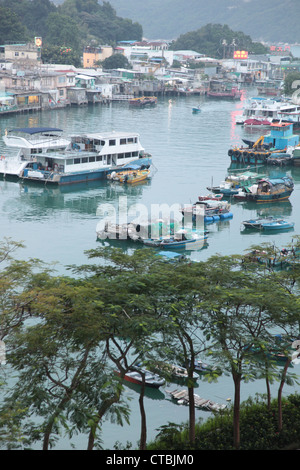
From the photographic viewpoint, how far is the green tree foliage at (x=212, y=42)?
12144cm

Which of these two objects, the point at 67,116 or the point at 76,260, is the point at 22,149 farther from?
the point at 67,116

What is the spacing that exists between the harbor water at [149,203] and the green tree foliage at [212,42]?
62793 millimetres

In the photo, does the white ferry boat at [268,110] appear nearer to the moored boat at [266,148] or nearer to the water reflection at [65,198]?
the moored boat at [266,148]

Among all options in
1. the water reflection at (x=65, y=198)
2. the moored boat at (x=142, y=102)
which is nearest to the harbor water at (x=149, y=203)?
the water reflection at (x=65, y=198)

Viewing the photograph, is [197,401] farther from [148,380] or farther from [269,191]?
[269,191]

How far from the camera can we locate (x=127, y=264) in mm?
14023

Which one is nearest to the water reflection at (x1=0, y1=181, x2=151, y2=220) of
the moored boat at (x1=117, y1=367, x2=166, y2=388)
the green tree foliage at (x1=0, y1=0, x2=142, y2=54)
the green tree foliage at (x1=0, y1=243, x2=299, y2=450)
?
the moored boat at (x1=117, y1=367, x2=166, y2=388)

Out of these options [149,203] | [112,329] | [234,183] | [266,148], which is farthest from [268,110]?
[112,329]

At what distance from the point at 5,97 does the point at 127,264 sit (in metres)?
53.4

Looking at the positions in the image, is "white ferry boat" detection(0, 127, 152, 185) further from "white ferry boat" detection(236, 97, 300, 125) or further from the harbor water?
"white ferry boat" detection(236, 97, 300, 125)

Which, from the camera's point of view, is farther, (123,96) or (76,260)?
(123,96)

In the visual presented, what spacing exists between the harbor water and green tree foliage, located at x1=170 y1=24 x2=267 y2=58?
6279 cm

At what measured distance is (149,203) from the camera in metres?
34.6
